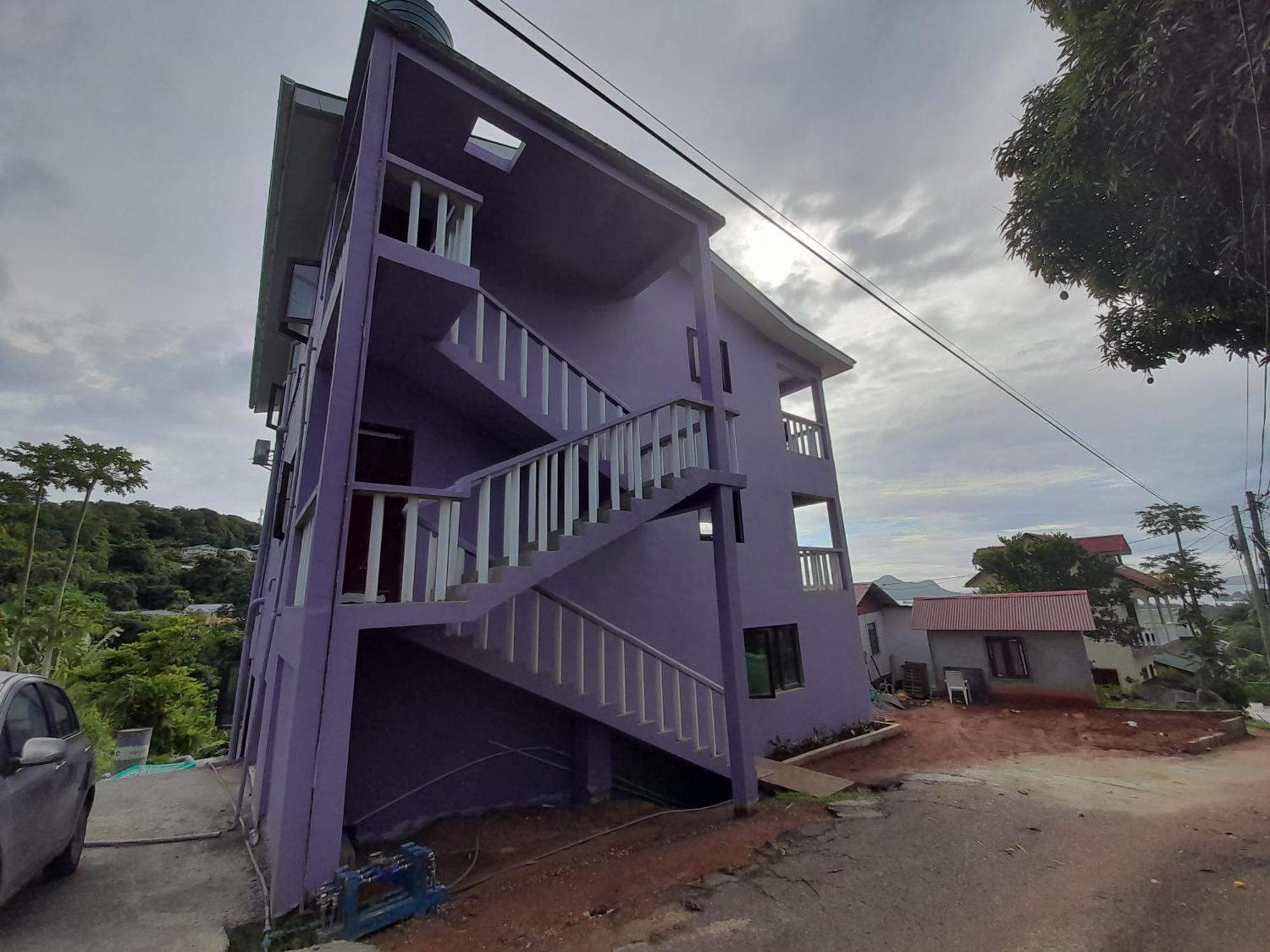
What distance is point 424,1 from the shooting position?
21.0ft

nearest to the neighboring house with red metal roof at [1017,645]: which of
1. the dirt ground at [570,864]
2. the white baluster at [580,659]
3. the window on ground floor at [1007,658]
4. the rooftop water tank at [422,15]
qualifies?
the window on ground floor at [1007,658]

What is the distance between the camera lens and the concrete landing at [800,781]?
5781 mm

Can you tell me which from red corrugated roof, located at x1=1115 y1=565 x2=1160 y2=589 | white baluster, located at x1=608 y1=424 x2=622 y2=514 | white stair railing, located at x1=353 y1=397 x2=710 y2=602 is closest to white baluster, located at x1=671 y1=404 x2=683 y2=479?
white stair railing, located at x1=353 y1=397 x2=710 y2=602

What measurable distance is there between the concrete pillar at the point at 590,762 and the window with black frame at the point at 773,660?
113 inches

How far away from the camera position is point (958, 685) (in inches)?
668

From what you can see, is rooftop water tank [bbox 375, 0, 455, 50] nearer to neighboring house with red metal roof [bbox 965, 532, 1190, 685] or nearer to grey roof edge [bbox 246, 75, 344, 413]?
grey roof edge [bbox 246, 75, 344, 413]

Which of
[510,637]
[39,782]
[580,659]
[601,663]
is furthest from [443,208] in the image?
[39,782]

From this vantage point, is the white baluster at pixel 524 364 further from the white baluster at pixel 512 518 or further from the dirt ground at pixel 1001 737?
the dirt ground at pixel 1001 737

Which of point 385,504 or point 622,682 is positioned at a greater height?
A: point 385,504

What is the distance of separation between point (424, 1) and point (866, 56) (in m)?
5.52

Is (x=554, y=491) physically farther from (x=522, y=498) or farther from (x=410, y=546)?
(x=522, y=498)

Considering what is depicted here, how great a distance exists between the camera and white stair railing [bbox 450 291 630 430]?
16.6 feet

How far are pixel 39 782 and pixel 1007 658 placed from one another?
21198mm

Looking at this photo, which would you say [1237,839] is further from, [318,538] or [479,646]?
[318,538]
